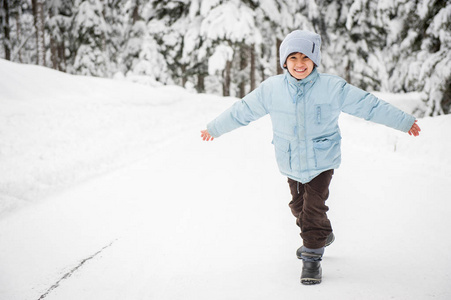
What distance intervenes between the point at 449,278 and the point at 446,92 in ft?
27.4

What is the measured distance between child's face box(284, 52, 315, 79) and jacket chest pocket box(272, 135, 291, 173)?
52cm

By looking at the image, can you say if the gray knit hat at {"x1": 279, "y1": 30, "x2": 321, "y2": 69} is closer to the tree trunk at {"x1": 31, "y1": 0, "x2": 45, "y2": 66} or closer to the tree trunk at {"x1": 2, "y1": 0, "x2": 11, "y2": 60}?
the tree trunk at {"x1": 31, "y1": 0, "x2": 45, "y2": 66}

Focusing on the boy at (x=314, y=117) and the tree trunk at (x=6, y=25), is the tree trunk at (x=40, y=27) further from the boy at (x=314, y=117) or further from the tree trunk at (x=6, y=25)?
the boy at (x=314, y=117)

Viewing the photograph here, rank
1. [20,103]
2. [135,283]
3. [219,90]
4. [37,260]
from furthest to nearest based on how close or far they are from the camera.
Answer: [219,90], [20,103], [37,260], [135,283]

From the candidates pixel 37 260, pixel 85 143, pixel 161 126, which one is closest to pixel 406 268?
pixel 37 260

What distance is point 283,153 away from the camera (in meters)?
2.69

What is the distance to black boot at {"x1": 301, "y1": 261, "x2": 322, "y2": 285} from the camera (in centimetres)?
240

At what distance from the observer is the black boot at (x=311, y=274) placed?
240 centimetres

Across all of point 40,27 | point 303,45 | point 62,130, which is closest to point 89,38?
point 40,27

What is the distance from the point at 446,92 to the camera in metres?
9.02

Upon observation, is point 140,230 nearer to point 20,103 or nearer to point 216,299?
point 216,299

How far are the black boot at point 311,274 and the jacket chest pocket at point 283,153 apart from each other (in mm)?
729

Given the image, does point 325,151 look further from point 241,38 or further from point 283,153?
point 241,38

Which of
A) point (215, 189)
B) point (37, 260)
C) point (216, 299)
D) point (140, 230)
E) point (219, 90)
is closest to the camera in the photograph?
point (216, 299)
